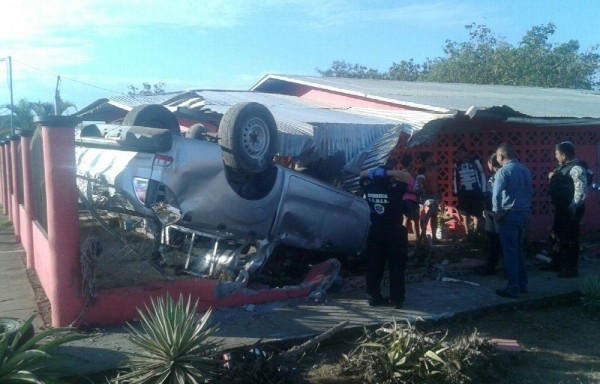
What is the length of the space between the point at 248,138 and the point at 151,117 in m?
1.36

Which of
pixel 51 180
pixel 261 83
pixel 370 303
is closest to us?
pixel 51 180

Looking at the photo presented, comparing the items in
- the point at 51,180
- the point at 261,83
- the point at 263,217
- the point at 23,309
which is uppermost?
the point at 261,83

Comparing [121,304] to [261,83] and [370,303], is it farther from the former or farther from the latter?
[261,83]

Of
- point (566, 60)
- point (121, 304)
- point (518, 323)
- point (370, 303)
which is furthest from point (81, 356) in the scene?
point (566, 60)

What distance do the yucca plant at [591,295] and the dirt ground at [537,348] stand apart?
0.30ft

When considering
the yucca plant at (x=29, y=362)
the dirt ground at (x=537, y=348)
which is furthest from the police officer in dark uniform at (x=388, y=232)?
the yucca plant at (x=29, y=362)

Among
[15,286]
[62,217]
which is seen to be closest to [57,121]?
[62,217]

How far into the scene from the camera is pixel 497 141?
36.5ft

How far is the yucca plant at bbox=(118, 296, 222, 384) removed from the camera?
459cm

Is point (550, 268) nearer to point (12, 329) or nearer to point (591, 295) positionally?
point (591, 295)

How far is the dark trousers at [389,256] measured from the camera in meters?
7.00

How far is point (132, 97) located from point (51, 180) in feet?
20.9

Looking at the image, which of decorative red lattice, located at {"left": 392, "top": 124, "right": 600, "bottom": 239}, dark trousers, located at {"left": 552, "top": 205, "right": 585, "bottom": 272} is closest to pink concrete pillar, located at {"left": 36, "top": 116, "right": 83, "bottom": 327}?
dark trousers, located at {"left": 552, "top": 205, "right": 585, "bottom": 272}

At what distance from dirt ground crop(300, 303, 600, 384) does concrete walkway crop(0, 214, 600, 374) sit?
0.18 meters
